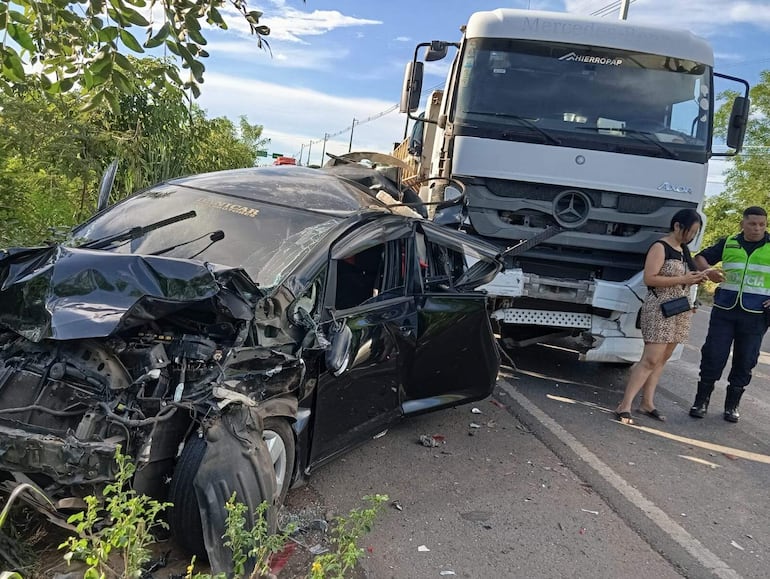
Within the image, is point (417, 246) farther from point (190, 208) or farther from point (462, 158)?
point (462, 158)

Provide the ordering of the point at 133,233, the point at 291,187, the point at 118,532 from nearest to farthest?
1. the point at 118,532
2. the point at 133,233
3. the point at 291,187

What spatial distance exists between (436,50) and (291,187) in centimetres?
316

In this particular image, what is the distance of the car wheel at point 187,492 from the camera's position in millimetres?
2525

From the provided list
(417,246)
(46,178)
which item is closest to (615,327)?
(417,246)

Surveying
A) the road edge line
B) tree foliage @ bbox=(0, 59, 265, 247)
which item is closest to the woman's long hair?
the road edge line

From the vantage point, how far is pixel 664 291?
555 centimetres

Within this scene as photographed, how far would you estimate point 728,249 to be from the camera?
5.88 meters

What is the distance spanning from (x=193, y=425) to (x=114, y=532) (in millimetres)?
519

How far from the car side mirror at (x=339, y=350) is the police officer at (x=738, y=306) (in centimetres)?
382

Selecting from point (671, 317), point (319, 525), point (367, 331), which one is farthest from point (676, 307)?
point (319, 525)

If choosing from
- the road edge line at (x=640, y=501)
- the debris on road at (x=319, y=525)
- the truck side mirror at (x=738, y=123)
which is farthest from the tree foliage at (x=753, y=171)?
the debris on road at (x=319, y=525)

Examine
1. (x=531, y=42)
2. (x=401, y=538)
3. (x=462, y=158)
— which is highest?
(x=531, y=42)

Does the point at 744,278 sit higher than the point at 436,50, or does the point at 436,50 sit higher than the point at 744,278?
the point at 436,50

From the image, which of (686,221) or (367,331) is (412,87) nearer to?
(686,221)
